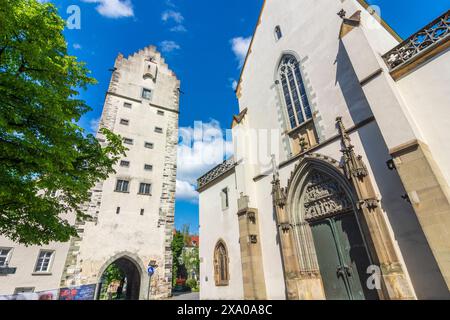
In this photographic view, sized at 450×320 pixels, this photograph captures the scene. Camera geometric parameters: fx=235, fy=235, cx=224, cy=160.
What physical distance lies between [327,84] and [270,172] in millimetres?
4584

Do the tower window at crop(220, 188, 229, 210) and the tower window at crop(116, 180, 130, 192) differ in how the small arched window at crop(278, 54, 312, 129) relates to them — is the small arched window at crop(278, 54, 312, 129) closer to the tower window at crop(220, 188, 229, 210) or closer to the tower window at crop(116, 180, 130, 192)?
the tower window at crop(220, 188, 229, 210)

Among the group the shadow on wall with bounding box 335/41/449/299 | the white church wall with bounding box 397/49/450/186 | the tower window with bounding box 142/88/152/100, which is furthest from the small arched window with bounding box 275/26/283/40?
the tower window with bounding box 142/88/152/100

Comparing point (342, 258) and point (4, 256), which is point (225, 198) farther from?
point (4, 256)

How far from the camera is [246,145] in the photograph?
13086 millimetres

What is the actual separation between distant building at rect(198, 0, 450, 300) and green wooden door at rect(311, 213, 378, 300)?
0.11 ft

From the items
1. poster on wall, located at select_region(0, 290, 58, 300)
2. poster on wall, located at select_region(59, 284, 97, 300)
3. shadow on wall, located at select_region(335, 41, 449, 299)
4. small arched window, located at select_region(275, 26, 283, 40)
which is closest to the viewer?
shadow on wall, located at select_region(335, 41, 449, 299)

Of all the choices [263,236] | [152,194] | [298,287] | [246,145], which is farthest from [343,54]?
[152,194]

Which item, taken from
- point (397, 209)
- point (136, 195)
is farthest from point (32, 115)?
point (136, 195)

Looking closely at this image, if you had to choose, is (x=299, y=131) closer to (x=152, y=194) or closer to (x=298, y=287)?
(x=298, y=287)

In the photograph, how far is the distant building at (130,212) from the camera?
15695 mm

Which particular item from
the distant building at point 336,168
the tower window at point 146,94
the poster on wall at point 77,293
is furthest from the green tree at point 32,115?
the tower window at point 146,94

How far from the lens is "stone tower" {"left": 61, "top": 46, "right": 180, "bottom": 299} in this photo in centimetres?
1780

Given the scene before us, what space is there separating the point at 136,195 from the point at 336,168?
17.3 metres

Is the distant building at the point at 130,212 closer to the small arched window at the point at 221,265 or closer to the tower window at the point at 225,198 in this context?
the small arched window at the point at 221,265
